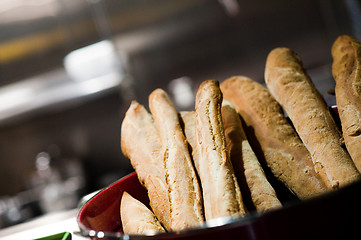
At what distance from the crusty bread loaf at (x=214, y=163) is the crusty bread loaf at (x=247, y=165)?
4 centimetres

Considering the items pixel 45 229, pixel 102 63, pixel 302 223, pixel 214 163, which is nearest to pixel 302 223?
pixel 302 223

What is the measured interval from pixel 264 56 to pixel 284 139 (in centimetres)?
210

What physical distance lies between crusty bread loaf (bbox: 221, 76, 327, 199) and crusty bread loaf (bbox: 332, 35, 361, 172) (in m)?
0.06

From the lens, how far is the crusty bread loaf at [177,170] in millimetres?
421

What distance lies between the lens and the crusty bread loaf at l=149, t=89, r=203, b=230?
421 mm

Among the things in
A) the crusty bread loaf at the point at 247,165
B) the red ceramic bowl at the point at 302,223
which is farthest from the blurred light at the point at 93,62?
the red ceramic bowl at the point at 302,223

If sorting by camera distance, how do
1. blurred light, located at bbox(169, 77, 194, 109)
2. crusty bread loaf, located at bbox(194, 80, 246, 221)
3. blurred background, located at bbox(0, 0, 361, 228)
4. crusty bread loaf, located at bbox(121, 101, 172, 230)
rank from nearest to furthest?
crusty bread loaf, located at bbox(194, 80, 246, 221)
crusty bread loaf, located at bbox(121, 101, 172, 230)
blurred background, located at bbox(0, 0, 361, 228)
blurred light, located at bbox(169, 77, 194, 109)

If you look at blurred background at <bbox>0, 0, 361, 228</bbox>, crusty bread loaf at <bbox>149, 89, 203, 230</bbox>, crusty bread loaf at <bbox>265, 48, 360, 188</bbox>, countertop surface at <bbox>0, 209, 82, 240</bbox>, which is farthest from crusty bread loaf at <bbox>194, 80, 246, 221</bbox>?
blurred background at <bbox>0, 0, 361, 228</bbox>

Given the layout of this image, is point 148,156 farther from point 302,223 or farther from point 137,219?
point 302,223

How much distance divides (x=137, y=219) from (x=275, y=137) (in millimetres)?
241

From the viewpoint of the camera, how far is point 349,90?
49cm

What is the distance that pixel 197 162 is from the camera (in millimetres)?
500

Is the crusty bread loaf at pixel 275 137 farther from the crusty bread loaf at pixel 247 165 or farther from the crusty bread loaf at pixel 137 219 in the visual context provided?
the crusty bread loaf at pixel 137 219

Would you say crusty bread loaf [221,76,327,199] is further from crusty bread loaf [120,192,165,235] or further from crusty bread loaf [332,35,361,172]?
crusty bread loaf [120,192,165,235]
